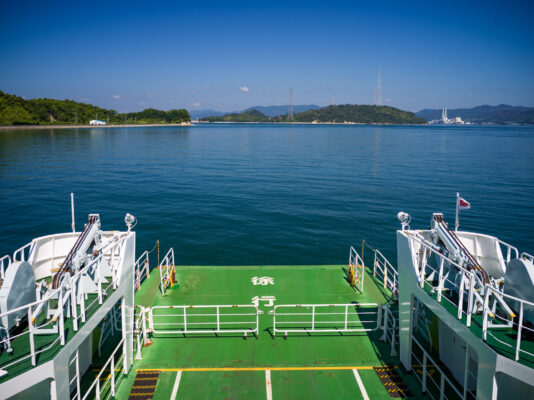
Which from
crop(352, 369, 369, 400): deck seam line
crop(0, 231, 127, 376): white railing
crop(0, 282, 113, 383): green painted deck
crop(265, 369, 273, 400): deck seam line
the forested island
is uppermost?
the forested island

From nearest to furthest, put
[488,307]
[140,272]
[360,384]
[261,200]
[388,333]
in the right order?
1. [488,307]
2. [360,384]
3. [388,333]
4. [140,272]
5. [261,200]

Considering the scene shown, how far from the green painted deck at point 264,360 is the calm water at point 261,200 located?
10314 mm

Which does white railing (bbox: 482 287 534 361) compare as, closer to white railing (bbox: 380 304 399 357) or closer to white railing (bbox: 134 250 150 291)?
white railing (bbox: 380 304 399 357)

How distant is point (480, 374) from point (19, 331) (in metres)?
9.16

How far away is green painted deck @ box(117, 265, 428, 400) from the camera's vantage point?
9.23 meters

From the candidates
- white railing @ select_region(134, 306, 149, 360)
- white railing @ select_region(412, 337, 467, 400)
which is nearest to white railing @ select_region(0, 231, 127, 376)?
white railing @ select_region(134, 306, 149, 360)

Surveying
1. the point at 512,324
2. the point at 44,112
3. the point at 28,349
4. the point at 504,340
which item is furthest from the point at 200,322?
the point at 44,112

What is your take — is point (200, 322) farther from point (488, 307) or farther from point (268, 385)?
point (488, 307)

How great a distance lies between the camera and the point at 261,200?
3859cm

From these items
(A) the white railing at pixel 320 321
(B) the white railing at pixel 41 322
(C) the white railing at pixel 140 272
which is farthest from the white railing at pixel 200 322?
(B) the white railing at pixel 41 322

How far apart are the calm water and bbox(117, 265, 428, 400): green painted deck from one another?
10.3 m

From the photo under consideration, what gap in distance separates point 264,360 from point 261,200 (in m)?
28.6

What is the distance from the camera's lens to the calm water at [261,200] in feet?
90.6

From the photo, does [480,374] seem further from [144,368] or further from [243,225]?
[243,225]
